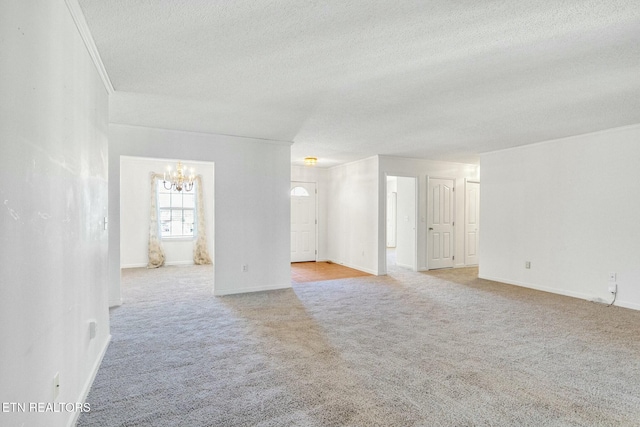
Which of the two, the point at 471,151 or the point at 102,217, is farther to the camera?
the point at 471,151

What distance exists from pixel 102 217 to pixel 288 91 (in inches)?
77.9

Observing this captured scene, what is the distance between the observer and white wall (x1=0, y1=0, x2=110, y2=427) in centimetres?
122

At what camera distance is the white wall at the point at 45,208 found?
3.99 ft

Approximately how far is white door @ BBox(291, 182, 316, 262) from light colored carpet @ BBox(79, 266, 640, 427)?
3.55 meters

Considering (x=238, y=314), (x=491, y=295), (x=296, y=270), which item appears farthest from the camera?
(x=296, y=270)

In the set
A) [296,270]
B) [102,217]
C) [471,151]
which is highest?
[471,151]

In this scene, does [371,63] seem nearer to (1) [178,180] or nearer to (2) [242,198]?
(2) [242,198]

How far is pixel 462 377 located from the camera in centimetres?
254

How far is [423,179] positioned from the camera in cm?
717

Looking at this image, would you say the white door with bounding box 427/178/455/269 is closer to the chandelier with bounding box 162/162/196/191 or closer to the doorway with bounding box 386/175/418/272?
the doorway with bounding box 386/175/418/272

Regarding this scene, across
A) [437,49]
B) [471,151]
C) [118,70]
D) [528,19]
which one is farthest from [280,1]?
[471,151]

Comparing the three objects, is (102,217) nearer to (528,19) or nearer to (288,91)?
(288,91)

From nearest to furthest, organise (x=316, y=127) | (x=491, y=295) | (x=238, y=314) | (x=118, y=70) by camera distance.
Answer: (x=118, y=70)
(x=238, y=314)
(x=316, y=127)
(x=491, y=295)

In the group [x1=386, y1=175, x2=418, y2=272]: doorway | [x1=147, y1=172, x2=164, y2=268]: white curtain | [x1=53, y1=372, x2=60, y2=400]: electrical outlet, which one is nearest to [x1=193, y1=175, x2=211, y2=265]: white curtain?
[x1=147, y1=172, x2=164, y2=268]: white curtain
